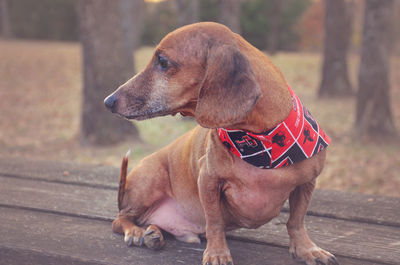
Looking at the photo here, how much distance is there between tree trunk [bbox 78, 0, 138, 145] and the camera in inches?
228

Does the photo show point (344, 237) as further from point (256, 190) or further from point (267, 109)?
point (267, 109)

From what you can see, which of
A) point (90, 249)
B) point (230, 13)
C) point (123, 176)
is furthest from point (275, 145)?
point (230, 13)

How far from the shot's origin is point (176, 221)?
253 cm

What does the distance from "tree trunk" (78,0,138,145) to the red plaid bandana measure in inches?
158

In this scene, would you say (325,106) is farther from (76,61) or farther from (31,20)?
(31,20)

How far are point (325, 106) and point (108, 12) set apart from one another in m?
5.06

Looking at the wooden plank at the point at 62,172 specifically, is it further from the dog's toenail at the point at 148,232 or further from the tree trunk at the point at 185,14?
the tree trunk at the point at 185,14

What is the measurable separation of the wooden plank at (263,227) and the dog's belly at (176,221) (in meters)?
0.21

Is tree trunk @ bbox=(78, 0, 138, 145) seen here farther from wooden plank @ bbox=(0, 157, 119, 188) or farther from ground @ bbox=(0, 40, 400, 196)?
wooden plank @ bbox=(0, 157, 119, 188)

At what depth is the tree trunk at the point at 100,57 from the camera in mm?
5801

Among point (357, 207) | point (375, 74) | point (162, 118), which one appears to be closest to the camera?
point (357, 207)

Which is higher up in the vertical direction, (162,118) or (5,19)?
(162,118)

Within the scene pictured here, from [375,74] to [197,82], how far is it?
15.6 ft

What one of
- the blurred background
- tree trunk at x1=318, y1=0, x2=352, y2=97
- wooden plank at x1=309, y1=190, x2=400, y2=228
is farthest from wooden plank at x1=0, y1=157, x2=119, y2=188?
tree trunk at x1=318, y1=0, x2=352, y2=97
